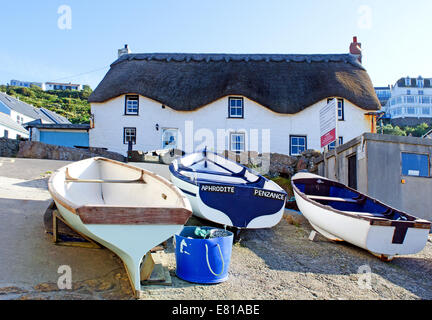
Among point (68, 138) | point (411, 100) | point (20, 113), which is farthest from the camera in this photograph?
point (411, 100)

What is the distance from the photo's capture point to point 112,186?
21.9 feet

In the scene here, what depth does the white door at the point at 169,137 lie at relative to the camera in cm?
1895

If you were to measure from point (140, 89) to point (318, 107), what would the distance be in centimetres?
1000

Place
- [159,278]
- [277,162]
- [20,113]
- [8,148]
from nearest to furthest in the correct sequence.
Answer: [159,278]
[277,162]
[8,148]
[20,113]

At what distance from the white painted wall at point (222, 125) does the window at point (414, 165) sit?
28.4ft

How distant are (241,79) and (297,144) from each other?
16.0 feet

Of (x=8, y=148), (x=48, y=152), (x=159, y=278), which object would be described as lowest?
(x=159, y=278)

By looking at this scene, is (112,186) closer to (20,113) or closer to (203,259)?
(203,259)

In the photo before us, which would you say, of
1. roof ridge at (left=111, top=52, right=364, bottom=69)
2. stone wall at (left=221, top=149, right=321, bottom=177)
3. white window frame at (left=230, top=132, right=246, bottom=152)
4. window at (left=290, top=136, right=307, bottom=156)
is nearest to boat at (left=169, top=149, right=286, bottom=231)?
stone wall at (left=221, top=149, right=321, bottom=177)

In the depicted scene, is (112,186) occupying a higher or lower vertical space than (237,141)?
lower

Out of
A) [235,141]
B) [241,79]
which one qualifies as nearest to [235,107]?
[241,79]

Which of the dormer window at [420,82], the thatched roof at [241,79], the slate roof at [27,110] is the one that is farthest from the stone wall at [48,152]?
the dormer window at [420,82]

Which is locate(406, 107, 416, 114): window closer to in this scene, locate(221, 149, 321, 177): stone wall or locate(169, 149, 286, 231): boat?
locate(221, 149, 321, 177): stone wall
